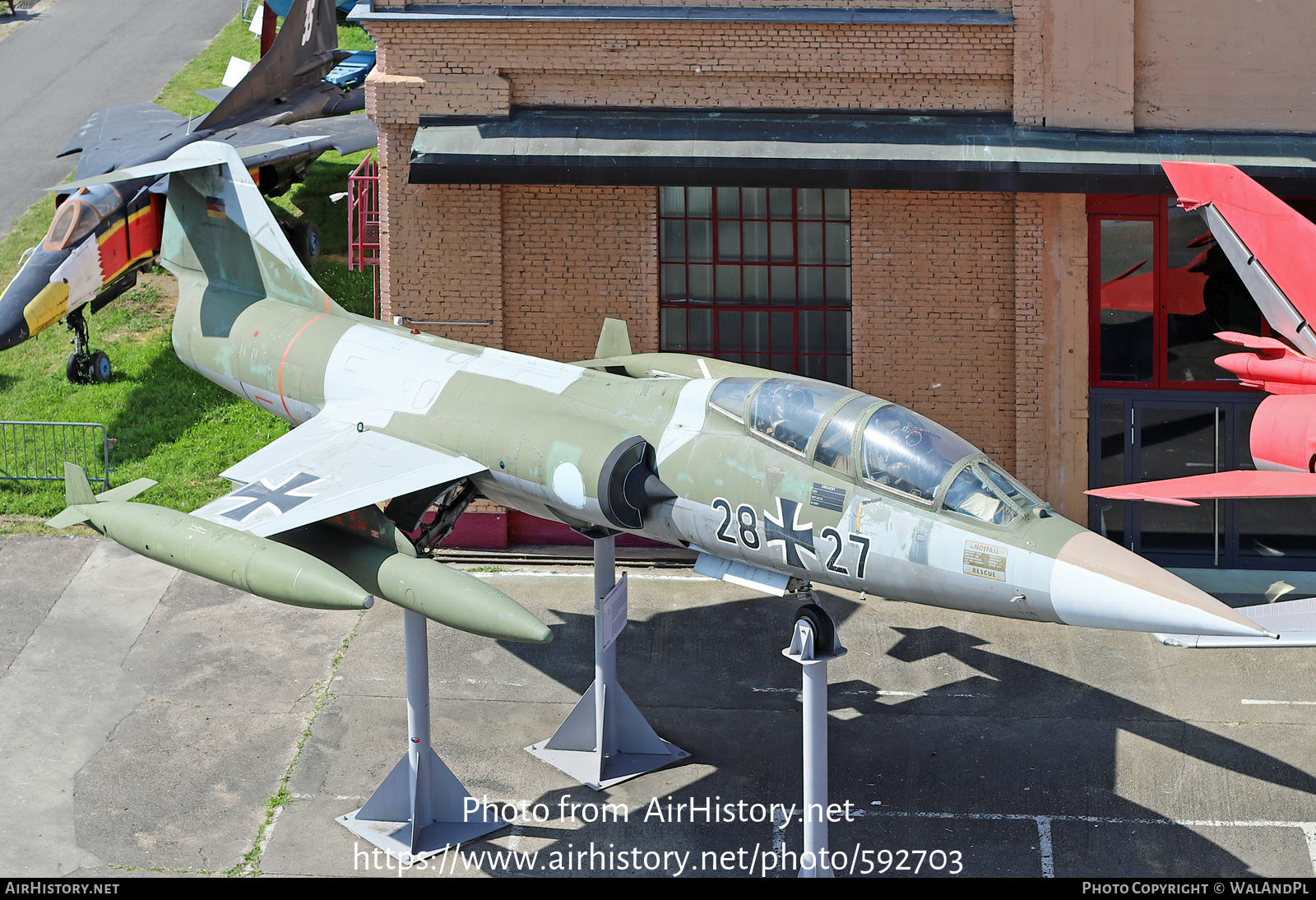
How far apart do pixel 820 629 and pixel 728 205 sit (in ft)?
31.9

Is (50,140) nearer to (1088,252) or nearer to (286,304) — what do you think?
(286,304)

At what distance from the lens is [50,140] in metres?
33.9

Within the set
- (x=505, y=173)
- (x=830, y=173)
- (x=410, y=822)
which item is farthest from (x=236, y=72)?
(x=410, y=822)

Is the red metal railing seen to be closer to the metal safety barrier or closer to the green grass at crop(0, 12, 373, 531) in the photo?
the green grass at crop(0, 12, 373, 531)

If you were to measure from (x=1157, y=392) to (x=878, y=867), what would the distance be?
9.39 m

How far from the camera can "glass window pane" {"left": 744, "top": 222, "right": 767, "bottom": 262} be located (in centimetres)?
2041

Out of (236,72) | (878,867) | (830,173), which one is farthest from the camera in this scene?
(236,72)

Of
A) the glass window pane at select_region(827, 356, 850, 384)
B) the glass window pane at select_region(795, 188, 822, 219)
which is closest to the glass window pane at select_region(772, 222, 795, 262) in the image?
the glass window pane at select_region(795, 188, 822, 219)

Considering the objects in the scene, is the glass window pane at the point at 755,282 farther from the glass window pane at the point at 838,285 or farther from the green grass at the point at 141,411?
the green grass at the point at 141,411

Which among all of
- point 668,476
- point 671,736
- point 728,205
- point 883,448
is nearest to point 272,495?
point 668,476

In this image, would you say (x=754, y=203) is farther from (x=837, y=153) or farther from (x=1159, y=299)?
(x=1159, y=299)

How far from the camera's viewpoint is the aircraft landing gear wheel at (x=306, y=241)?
28.5 metres

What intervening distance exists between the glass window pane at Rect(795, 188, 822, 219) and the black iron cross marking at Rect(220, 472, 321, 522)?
9126mm

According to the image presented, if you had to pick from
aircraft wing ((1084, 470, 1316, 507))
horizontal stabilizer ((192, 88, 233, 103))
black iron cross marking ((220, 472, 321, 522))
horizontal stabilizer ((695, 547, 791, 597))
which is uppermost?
horizontal stabilizer ((192, 88, 233, 103))
